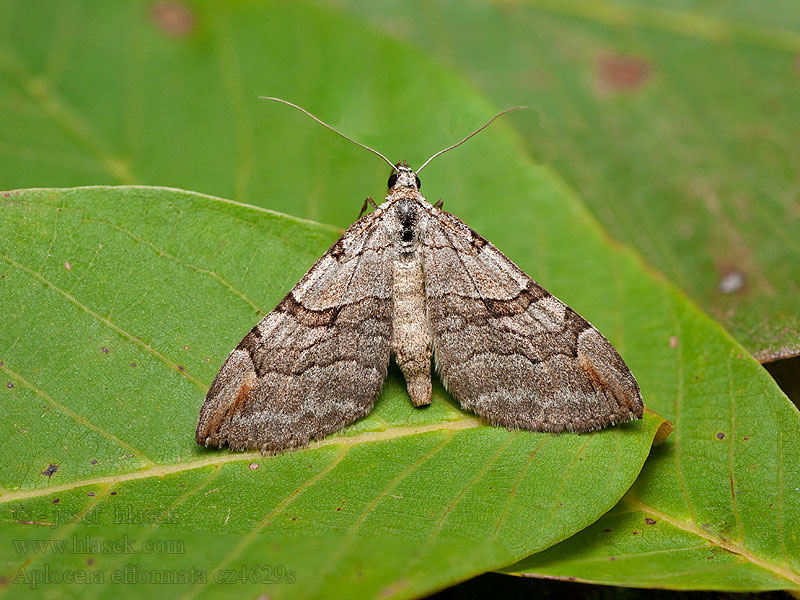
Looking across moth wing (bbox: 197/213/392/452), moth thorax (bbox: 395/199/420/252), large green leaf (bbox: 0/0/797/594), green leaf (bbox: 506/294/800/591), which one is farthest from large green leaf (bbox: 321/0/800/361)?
moth wing (bbox: 197/213/392/452)

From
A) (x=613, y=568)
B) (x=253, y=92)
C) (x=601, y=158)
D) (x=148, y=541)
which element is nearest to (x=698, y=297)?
(x=601, y=158)

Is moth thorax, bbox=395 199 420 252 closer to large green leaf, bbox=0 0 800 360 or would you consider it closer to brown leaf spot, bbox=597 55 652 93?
large green leaf, bbox=0 0 800 360

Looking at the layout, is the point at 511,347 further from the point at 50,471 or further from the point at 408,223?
the point at 50,471

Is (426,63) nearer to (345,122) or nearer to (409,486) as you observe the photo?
(345,122)

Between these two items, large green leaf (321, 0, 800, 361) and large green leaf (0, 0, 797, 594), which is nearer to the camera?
large green leaf (0, 0, 797, 594)

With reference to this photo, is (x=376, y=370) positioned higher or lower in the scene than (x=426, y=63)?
lower

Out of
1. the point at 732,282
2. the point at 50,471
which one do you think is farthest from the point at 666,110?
the point at 50,471
